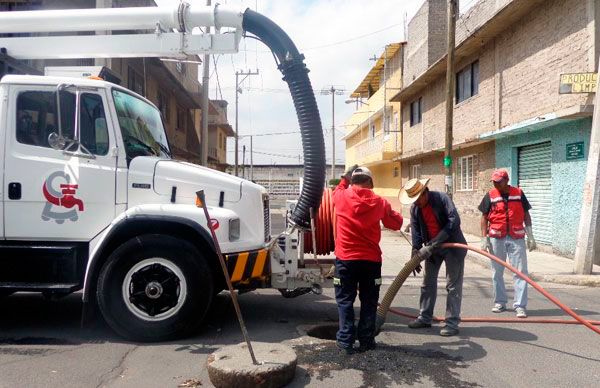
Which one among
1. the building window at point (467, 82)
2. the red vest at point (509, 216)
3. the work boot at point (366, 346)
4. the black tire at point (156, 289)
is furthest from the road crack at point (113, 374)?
the building window at point (467, 82)

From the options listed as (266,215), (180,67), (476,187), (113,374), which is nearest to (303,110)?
(266,215)

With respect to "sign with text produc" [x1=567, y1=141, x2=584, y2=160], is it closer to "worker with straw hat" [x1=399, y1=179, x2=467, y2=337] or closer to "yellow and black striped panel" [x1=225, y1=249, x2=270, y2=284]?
"worker with straw hat" [x1=399, y1=179, x2=467, y2=337]

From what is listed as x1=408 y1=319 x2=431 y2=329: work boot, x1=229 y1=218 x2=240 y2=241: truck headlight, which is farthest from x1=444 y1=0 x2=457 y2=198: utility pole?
x1=229 y1=218 x2=240 y2=241: truck headlight

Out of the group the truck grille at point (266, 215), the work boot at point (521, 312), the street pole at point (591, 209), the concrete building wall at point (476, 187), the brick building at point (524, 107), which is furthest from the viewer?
the concrete building wall at point (476, 187)

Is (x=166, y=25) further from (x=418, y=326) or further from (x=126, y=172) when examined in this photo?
(x=418, y=326)

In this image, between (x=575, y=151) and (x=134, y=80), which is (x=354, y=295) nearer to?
(x=575, y=151)

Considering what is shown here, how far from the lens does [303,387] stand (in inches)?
159

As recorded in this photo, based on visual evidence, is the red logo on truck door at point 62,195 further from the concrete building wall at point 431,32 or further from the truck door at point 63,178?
the concrete building wall at point 431,32

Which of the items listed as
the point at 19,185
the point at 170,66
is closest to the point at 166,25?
the point at 19,185

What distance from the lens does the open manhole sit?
5545 mm

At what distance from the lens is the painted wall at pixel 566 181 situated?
1108cm

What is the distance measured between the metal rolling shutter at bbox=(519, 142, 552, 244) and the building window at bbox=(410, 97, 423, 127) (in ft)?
34.2

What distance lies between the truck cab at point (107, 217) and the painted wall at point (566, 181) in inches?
347

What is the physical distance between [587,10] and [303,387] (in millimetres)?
10571
